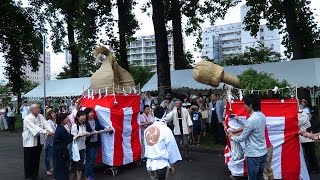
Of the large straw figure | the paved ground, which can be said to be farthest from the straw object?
the large straw figure

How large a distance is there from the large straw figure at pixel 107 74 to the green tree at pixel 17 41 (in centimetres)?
1725

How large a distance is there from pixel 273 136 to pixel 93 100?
4.65m

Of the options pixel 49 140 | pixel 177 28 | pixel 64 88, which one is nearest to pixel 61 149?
pixel 49 140

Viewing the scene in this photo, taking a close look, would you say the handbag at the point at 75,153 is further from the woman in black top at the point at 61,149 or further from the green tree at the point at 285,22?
the green tree at the point at 285,22

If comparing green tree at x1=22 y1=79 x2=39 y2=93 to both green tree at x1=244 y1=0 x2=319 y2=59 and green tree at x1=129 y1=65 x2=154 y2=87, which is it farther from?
green tree at x1=244 y1=0 x2=319 y2=59

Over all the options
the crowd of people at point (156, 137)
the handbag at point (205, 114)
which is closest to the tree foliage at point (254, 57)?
the handbag at point (205, 114)

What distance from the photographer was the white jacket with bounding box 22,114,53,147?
947 cm

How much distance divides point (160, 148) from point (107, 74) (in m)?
Result: 5.54

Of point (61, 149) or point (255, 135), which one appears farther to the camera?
point (61, 149)

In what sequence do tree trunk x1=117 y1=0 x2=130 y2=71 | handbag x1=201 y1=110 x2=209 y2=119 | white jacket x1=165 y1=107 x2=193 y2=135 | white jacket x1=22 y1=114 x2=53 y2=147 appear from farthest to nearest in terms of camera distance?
tree trunk x1=117 y1=0 x2=130 y2=71
handbag x1=201 y1=110 x2=209 y2=119
white jacket x1=165 y1=107 x2=193 y2=135
white jacket x1=22 y1=114 x2=53 y2=147

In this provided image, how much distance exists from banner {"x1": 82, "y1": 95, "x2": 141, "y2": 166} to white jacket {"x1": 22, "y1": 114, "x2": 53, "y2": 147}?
4.34 feet

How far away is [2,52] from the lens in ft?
95.7

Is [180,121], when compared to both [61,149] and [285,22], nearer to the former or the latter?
[61,149]

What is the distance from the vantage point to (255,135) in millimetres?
6523
